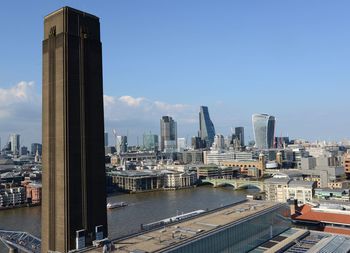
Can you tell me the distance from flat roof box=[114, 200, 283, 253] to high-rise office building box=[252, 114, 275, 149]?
5286 inches

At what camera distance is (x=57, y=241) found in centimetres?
2005

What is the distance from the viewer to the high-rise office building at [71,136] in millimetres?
20011

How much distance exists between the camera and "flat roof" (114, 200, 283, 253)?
1616cm

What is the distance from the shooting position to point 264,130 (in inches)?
6230

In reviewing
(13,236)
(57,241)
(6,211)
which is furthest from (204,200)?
(57,241)

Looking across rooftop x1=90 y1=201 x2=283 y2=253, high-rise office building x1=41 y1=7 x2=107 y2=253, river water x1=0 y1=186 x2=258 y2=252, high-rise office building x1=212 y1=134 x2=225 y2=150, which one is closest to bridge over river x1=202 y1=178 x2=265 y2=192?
river water x1=0 y1=186 x2=258 y2=252

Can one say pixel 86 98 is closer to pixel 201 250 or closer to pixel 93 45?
pixel 93 45

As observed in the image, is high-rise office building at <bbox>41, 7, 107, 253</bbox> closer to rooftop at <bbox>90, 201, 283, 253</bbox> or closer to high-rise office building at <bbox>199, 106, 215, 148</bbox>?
rooftop at <bbox>90, 201, 283, 253</bbox>

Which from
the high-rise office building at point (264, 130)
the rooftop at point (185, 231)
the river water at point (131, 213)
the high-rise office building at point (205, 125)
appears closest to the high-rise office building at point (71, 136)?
the rooftop at point (185, 231)

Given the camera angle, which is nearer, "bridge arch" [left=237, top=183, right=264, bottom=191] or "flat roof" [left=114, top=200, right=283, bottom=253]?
"flat roof" [left=114, top=200, right=283, bottom=253]

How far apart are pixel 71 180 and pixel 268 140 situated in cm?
14724

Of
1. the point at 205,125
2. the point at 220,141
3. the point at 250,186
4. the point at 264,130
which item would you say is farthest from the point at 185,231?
the point at 205,125

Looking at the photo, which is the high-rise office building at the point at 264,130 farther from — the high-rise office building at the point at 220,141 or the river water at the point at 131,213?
the river water at the point at 131,213

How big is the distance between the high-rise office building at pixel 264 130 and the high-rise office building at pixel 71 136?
139 metres
